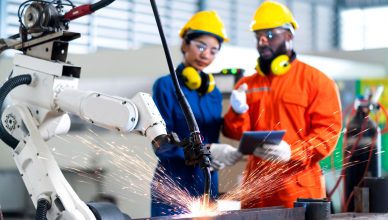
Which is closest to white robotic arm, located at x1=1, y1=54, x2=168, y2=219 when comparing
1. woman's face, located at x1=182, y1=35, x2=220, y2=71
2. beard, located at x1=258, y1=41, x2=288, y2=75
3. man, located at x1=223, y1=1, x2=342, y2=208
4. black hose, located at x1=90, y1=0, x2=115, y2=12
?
black hose, located at x1=90, y1=0, x2=115, y2=12

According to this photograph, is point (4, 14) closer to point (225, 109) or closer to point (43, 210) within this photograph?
point (225, 109)

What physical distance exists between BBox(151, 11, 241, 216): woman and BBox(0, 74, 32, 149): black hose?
3.42ft

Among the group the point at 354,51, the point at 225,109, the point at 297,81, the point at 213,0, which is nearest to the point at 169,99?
the point at 297,81

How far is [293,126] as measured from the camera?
3.19 metres

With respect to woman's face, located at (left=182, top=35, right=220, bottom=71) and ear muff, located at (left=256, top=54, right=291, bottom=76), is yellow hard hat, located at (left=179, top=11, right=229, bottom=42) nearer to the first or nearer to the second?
woman's face, located at (left=182, top=35, right=220, bottom=71)

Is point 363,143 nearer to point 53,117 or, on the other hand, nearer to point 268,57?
point 268,57

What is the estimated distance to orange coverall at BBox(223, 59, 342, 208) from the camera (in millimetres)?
3089

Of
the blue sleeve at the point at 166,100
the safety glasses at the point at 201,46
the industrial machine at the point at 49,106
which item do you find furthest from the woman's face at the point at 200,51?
the industrial machine at the point at 49,106

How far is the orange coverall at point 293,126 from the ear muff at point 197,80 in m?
0.16

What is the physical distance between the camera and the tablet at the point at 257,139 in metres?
2.93

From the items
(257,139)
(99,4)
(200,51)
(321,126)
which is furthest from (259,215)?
(200,51)

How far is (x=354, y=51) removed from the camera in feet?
17.9

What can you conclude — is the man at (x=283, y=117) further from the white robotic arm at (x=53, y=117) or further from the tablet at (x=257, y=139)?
the white robotic arm at (x=53, y=117)

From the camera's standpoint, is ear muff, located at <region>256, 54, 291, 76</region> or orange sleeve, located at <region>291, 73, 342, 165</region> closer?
orange sleeve, located at <region>291, 73, 342, 165</region>
